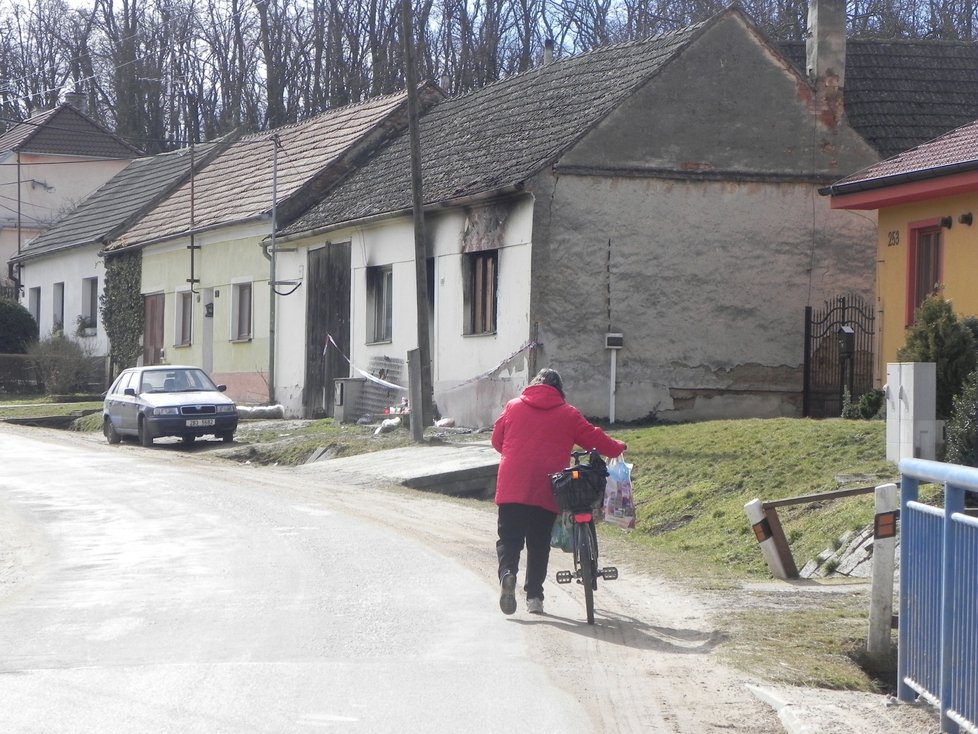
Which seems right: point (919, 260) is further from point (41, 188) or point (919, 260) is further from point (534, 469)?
point (41, 188)

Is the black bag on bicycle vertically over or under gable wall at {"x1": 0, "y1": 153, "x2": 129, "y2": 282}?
under

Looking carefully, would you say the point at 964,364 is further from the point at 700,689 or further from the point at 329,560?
the point at 700,689

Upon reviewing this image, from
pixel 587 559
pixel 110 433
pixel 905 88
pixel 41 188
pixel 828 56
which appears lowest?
pixel 110 433

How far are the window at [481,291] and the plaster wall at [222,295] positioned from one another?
8209mm

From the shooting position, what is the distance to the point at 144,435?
25.7 meters

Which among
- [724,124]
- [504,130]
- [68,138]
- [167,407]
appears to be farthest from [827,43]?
[68,138]

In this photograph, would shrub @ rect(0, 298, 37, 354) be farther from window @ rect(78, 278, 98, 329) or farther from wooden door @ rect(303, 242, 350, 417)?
wooden door @ rect(303, 242, 350, 417)

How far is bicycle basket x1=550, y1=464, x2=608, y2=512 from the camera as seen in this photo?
31.1ft

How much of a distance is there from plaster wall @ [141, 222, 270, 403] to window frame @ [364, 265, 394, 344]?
4449 mm

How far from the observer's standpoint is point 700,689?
7.52 m

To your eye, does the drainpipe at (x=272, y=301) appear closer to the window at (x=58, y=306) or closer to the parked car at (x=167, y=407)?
the parked car at (x=167, y=407)

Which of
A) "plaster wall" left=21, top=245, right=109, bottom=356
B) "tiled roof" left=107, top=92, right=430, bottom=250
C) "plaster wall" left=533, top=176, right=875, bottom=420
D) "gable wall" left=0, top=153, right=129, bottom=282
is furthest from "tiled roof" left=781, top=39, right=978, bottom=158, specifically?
"gable wall" left=0, top=153, right=129, bottom=282

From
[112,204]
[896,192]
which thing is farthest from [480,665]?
[112,204]

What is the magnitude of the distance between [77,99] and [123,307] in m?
19.6
